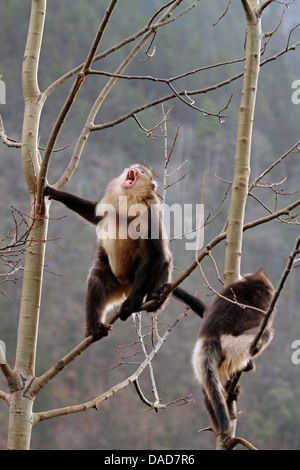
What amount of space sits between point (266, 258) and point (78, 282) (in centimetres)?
1235

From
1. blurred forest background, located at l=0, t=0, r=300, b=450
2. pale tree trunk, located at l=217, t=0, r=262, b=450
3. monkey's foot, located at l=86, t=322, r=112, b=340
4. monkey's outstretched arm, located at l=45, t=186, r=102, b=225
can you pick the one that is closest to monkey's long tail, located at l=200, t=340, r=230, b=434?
pale tree trunk, located at l=217, t=0, r=262, b=450

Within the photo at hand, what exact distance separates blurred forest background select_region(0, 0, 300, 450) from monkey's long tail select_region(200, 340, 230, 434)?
27379mm

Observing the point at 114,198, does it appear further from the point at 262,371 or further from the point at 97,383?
the point at 262,371

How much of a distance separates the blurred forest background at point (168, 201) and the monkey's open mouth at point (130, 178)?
2679 centimetres

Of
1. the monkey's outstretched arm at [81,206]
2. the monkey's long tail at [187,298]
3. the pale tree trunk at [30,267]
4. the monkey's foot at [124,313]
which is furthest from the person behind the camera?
the monkey's long tail at [187,298]

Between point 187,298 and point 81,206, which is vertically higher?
point 81,206

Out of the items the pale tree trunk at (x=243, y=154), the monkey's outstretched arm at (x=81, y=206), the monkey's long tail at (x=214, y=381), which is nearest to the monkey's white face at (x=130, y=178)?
the monkey's outstretched arm at (x=81, y=206)

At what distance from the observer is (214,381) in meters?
4.21

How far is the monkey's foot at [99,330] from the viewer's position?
479 centimetres

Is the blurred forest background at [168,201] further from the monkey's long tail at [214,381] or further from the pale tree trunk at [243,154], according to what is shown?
the pale tree trunk at [243,154]

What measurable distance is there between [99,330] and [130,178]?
51.5 inches

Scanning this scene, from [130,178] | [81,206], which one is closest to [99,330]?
[81,206]

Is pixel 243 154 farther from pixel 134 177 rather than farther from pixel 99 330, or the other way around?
pixel 99 330
